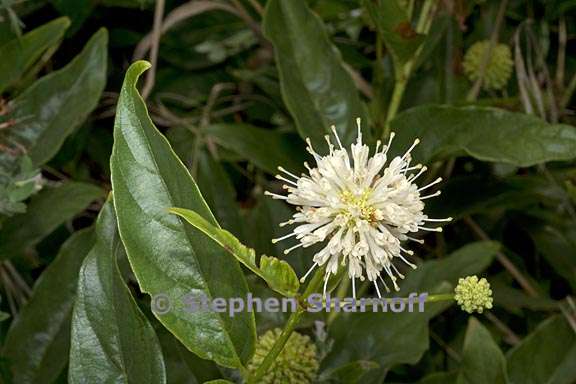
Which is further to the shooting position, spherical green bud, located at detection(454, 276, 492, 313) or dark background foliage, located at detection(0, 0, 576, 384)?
dark background foliage, located at detection(0, 0, 576, 384)

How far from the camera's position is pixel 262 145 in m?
1.40

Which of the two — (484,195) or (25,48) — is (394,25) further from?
(25,48)

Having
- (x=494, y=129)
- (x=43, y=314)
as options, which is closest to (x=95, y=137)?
(x=43, y=314)

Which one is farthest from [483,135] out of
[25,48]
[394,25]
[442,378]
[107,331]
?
[25,48]

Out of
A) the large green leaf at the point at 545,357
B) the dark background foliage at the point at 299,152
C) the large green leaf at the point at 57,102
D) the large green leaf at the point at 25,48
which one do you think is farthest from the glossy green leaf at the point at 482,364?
the large green leaf at the point at 25,48

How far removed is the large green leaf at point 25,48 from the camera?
1340 millimetres

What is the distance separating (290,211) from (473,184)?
31 centimetres

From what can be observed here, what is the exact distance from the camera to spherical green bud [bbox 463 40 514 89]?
1.57 metres

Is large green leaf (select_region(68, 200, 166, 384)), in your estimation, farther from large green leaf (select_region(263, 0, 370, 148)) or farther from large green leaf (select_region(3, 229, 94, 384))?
large green leaf (select_region(263, 0, 370, 148))

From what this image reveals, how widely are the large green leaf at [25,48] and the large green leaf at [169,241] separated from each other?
1.95 feet

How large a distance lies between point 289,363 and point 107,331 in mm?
288

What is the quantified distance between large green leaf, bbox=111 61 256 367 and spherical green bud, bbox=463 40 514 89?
84cm

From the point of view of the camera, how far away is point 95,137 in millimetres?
1622

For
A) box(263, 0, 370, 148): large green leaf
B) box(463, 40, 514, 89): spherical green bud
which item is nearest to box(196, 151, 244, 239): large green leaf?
box(263, 0, 370, 148): large green leaf
